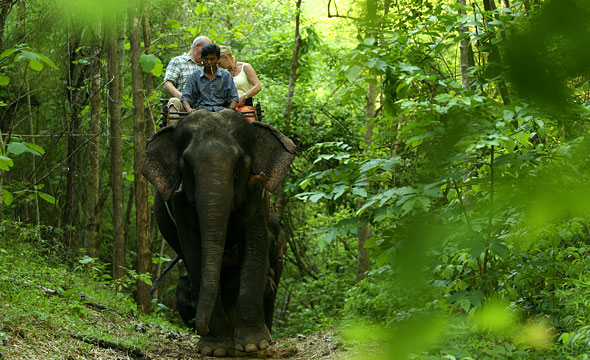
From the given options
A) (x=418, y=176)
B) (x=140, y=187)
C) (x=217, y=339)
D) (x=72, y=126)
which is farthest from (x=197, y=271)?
(x=72, y=126)

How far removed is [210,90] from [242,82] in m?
1.02

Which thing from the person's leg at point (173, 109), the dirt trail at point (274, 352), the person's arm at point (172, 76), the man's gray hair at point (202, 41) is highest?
the man's gray hair at point (202, 41)

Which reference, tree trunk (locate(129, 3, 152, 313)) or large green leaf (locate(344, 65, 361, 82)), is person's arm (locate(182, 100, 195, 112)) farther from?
large green leaf (locate(344, 65, 361, 82))

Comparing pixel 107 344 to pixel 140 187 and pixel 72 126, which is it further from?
pixel 72 126

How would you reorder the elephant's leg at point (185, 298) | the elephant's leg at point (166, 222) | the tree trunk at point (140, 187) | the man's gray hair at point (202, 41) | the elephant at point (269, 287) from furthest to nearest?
the tree trunk at point (140, 187)
the elephant's leg at point (185, 298)
the elephant at point (269, 287)
the man's gray hair at point (202, 41)
the elephant's leg at point (166, 222)

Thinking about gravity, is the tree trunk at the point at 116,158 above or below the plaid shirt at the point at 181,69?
below

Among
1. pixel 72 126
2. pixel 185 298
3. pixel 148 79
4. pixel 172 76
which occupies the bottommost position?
pixel 185 298

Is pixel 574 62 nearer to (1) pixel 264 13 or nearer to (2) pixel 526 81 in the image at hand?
(2) pixel 526 81

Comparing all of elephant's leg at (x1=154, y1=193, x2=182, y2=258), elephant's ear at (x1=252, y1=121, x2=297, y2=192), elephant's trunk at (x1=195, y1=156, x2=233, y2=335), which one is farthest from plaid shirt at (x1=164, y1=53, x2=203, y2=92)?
elephant's trunk at (x1=195, y1=156, x2=233, y2=335)

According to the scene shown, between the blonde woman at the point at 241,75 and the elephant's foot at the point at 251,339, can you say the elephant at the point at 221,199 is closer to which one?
the elephant's foot at the point at 251,339

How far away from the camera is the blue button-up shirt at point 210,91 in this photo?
7.48 meters

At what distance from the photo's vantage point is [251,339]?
6.71 m

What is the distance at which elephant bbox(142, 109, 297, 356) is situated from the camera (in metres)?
6.46

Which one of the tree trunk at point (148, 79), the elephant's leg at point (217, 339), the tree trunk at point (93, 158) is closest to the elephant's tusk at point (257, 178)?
the elephant's leg at point (217, 339)
